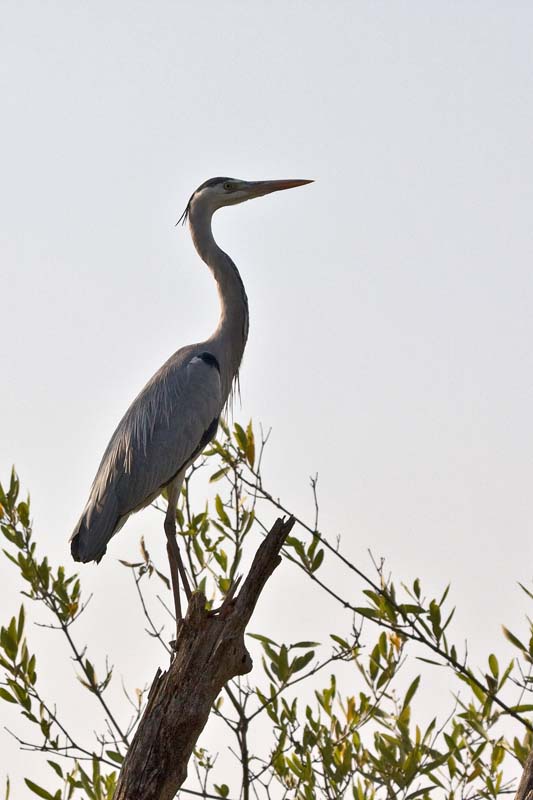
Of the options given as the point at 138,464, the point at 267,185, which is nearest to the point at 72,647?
the point at 138,464

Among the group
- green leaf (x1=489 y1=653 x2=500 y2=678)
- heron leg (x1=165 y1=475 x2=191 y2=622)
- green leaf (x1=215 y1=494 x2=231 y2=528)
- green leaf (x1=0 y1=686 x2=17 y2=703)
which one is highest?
heron leg (x1=165 y1=475 x2=191 y2=622)

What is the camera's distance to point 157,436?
7.68 m

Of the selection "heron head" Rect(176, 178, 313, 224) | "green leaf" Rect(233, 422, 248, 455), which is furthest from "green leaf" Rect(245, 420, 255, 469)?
Answer: "heron head" Rect(176, 178, 313, 224)

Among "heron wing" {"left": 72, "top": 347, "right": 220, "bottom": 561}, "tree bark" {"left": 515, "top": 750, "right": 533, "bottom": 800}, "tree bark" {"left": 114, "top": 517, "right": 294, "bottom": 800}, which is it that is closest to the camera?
"tree bark" {"left": 515, "top": 750, "right": 533, "bottom": 800}

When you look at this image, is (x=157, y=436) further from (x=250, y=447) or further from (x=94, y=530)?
(x=250, y=447)

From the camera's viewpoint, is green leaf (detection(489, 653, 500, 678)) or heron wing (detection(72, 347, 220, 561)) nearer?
green leaf (detection(489, 653, 500, 678))

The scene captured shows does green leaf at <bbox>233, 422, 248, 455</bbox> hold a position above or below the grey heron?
below

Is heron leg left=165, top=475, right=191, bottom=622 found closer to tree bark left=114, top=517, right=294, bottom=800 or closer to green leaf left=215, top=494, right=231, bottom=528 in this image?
Result: green leaf left=215, top=494, right=231, bottom=528

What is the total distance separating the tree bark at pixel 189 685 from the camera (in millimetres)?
4094

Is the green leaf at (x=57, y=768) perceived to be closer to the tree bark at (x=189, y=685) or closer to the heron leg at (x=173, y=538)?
the tree bark at (x=189, y=685)

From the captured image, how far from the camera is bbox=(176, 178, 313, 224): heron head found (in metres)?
8.53

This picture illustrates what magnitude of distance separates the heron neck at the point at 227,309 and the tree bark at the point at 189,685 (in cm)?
384

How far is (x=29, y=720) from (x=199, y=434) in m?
2.77

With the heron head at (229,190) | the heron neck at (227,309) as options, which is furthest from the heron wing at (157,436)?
the heron head at (229,190)
